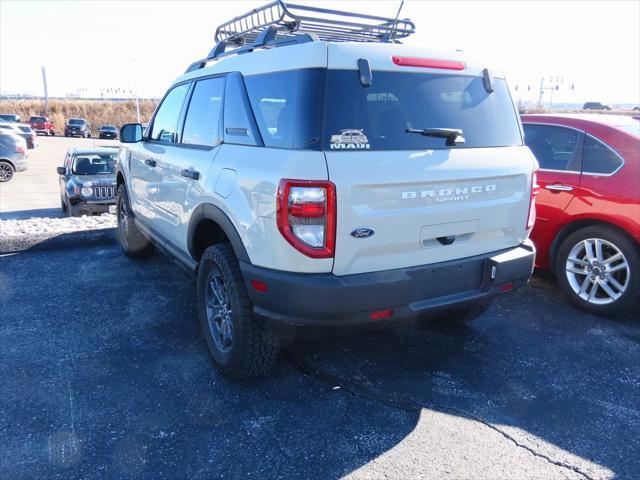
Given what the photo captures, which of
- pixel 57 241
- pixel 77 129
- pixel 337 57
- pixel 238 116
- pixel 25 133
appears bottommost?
pixel 77 129

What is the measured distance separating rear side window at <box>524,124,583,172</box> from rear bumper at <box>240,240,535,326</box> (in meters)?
2.13

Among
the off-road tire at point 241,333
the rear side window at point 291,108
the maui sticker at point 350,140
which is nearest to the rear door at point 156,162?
the off-road tire at point 241,333

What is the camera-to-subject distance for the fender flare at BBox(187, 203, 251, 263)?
117 inches

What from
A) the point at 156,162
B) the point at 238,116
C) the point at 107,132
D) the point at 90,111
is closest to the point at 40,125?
the point at 107,132

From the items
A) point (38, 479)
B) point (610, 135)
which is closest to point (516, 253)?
point (610, 135)

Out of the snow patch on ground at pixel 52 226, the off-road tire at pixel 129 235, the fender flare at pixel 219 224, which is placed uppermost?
the fender flare at pixel 219 224

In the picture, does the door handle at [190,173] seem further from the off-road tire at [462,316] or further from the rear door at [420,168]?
the off-road tire at [462,316]

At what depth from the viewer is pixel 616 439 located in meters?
2.83

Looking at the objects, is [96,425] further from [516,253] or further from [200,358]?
[516,253]

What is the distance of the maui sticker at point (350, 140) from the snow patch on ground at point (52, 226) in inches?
204

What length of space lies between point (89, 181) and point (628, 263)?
8.69m

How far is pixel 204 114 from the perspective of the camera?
3.81 m

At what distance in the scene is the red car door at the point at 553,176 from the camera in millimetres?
4711

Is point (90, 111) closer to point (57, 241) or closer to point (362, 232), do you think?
point (57, 241)
